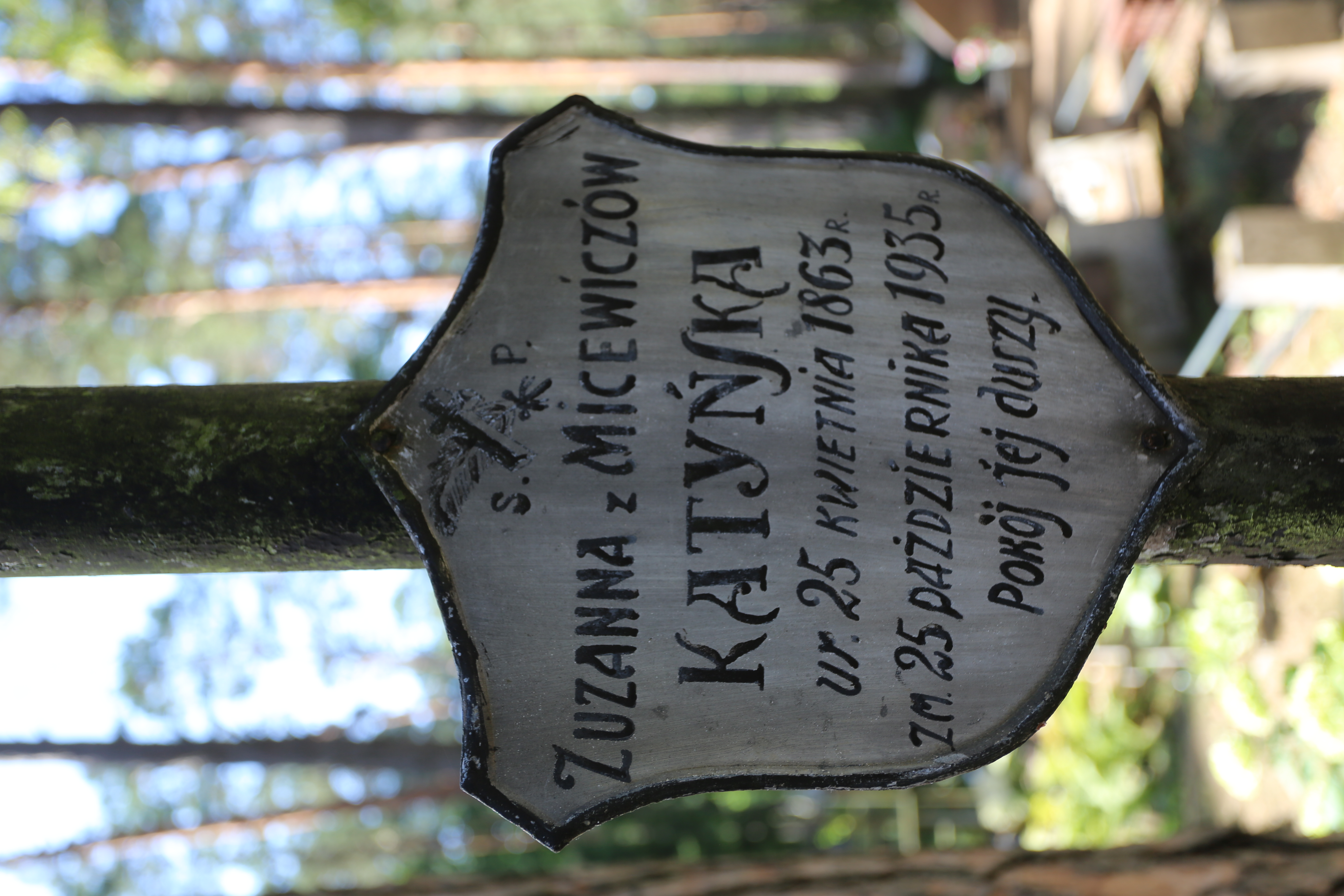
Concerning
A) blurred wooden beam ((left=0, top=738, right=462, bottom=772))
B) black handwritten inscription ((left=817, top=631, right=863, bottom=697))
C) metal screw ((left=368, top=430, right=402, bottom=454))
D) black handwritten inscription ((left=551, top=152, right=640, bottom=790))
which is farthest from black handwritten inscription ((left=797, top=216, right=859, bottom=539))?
blurred wooden beam ((left=0, top=738, right=462, bottom=772))

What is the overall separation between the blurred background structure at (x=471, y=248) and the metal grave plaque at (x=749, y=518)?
129 centimetres

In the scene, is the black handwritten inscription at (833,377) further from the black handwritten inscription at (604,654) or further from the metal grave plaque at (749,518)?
the black handwritten inscription at (604,654)

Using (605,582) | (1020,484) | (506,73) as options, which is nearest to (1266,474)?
(1020,484)

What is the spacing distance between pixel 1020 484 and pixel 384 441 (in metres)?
0.95

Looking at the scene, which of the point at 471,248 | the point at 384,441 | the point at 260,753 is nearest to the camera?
the point at 384,441

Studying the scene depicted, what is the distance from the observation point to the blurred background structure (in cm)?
487

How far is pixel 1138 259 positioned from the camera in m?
5.80

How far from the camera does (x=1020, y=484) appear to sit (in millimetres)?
1376

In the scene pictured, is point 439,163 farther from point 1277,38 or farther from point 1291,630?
point 1291,630

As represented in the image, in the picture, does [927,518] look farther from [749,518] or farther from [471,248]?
[471,248]

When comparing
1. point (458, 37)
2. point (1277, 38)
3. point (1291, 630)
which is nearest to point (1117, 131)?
point (1277, 38)

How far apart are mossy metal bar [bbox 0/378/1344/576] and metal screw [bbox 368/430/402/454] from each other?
11 cm

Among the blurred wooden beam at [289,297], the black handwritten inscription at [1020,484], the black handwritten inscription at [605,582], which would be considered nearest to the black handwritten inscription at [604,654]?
the black handwritten inscription at [605,582]

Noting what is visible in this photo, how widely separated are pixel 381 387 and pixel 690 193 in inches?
23.8
